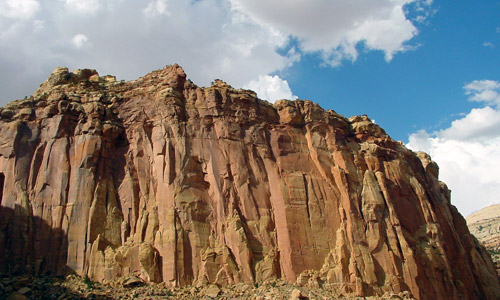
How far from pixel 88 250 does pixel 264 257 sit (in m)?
14.8

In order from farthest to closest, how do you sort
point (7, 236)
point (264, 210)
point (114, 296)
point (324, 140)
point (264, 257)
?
point (324, 140)
point (264, 210)
point (264, 257)
point (7, 236)
point (114, 296)

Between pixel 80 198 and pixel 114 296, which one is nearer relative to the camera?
pixel 114 296

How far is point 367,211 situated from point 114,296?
25413mm

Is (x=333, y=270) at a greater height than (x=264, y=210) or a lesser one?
lesser

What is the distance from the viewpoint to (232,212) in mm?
50000

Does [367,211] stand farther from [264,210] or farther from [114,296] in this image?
[114,296]

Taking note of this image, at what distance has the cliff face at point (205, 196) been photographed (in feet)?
152

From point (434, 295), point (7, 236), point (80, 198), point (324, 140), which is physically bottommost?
point (434, 295)

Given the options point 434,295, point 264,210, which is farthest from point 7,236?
point 434,295

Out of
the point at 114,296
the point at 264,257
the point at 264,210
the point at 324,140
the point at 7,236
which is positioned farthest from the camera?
the point at 324,140

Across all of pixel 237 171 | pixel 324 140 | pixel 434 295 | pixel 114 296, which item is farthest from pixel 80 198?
pixel 434 295

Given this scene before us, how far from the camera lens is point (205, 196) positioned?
166 ft

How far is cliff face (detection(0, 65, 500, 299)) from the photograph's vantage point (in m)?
46.2

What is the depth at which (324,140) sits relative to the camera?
5866cm
